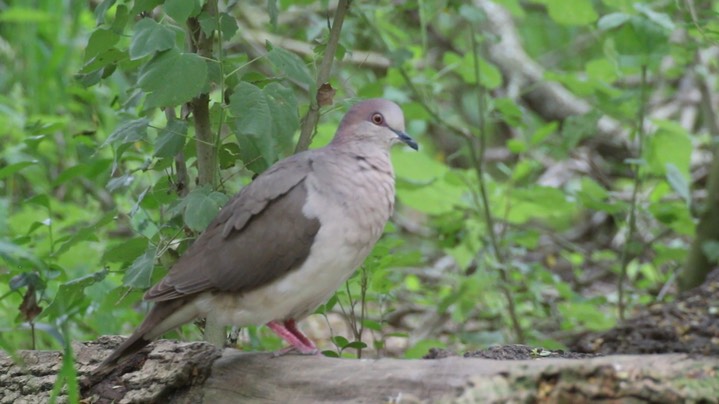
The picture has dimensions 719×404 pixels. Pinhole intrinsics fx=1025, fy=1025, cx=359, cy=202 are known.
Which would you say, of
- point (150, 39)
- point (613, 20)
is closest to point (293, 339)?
point (150, 39)

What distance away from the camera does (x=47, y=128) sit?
Answer: 332 centimetres

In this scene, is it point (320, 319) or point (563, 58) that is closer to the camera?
point (320, 319)

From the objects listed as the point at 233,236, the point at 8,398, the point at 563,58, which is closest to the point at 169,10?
the point at 233,236

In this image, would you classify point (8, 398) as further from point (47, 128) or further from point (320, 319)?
point (320, 319)

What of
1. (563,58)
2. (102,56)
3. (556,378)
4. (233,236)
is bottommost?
(556,378)

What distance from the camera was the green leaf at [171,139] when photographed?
9.84ft

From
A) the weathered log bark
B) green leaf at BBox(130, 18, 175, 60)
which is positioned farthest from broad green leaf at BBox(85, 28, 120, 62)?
the weathered log bark

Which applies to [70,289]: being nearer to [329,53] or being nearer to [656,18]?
[329,53]

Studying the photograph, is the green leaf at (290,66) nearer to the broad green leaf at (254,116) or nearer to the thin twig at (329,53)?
the broad green leaf at (254,116)

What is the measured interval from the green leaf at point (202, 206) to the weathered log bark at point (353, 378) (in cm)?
34

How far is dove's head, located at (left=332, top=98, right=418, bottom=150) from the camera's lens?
3.08 meters

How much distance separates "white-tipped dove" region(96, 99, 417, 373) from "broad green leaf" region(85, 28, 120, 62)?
1.96ft

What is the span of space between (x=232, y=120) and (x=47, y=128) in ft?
2.28

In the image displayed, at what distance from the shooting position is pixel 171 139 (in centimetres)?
302
